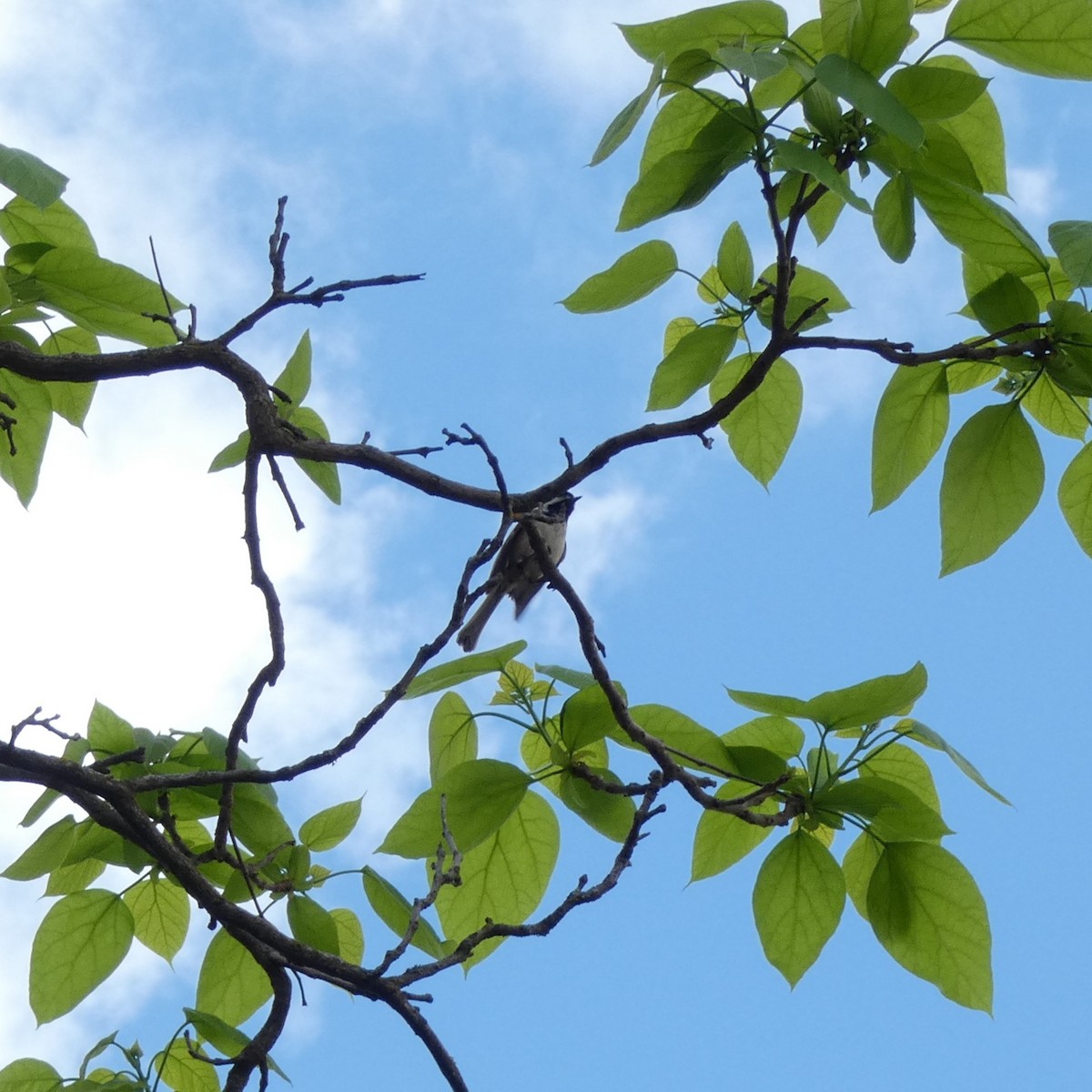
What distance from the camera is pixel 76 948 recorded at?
2566 mm

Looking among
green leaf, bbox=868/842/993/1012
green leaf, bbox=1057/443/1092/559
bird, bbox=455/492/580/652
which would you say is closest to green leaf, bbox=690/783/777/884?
green leaf, bbox=868/842/993/1012

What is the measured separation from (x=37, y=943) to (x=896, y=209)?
219cm

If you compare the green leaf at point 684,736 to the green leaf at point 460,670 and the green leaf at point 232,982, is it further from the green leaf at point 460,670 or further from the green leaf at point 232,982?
the green leaf at point 232,982

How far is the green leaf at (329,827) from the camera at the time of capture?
8.50 feet

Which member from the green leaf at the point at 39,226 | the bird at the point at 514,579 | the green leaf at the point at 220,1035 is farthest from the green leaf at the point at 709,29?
the bird at the point at 514,579

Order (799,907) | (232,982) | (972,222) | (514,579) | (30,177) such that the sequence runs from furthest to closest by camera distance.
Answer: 1. (514,579)
2. (232,982)
3. (799,907)
4. (972,222)
5. (30,177)

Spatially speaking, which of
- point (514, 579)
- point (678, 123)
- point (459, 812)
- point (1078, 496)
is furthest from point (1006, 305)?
point (514, 579)

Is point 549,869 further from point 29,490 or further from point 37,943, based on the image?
point 29,490

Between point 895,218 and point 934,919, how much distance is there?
122 cm

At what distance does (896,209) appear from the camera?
80.7 inches

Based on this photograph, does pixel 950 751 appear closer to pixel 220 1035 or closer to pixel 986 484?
pixel 986 484

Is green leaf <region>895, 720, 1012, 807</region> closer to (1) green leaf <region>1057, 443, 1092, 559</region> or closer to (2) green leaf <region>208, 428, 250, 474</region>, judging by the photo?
(1) green leaf <region>1057, 443, 1092, 559</region>

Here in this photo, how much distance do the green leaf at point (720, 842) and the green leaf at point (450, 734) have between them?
19.6 inches

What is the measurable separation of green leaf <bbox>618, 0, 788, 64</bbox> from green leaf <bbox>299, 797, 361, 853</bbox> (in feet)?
5.23
